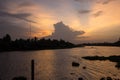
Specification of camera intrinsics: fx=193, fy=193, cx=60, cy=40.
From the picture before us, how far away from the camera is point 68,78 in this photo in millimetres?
57938

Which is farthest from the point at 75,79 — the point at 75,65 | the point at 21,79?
the point at 75,65

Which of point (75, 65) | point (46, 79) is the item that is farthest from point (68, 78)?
point (75, 65)

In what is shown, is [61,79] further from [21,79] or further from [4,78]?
[4,78]

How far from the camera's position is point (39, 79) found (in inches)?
2227

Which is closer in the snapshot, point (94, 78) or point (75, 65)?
point (94, 78)

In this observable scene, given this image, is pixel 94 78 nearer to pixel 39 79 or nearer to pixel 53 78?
pixel 53 78

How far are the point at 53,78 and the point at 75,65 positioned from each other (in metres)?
32.1

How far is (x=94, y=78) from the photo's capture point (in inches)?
2290

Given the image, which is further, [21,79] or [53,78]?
[53,78]

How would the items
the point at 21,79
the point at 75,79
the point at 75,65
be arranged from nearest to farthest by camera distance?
the point at 21,79, the point at 75,79, the point at 75,65

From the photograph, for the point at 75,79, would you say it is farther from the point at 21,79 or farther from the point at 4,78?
the point at 4,78

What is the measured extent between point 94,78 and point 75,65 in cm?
3120

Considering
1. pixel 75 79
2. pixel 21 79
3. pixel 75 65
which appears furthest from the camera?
pixel 75 65

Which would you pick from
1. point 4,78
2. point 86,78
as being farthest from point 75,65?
point 4,78
